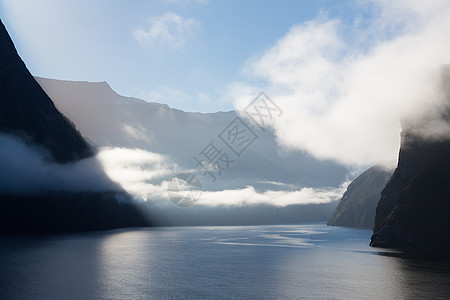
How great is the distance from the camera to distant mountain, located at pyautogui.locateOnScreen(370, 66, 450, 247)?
6486 inches

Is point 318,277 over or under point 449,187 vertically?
under

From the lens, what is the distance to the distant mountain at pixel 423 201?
16475 cm

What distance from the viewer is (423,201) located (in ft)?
565

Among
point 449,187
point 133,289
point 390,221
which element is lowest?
point 133,289

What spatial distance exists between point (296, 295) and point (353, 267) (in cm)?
5067

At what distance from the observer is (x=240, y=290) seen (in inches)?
3415

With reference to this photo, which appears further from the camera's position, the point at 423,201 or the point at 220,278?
the point at 423,201

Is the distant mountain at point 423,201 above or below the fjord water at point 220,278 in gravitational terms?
above

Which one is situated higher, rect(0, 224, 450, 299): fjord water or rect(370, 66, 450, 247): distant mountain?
rect(370, 66, 450, 247): distant mountain

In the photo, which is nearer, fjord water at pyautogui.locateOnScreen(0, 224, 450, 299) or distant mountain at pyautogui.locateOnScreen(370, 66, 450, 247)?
fjord water at pyautogui.locateOnScreen(0, 224, 450, 299)

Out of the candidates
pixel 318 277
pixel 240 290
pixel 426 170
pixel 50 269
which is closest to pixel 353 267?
pixel 318 277

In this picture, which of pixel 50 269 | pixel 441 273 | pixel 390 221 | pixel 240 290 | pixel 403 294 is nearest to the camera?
pixel 403 294

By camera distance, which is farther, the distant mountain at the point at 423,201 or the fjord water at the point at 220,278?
the distant mountain at the point at 423,201

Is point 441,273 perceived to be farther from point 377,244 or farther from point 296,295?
point 377,244
